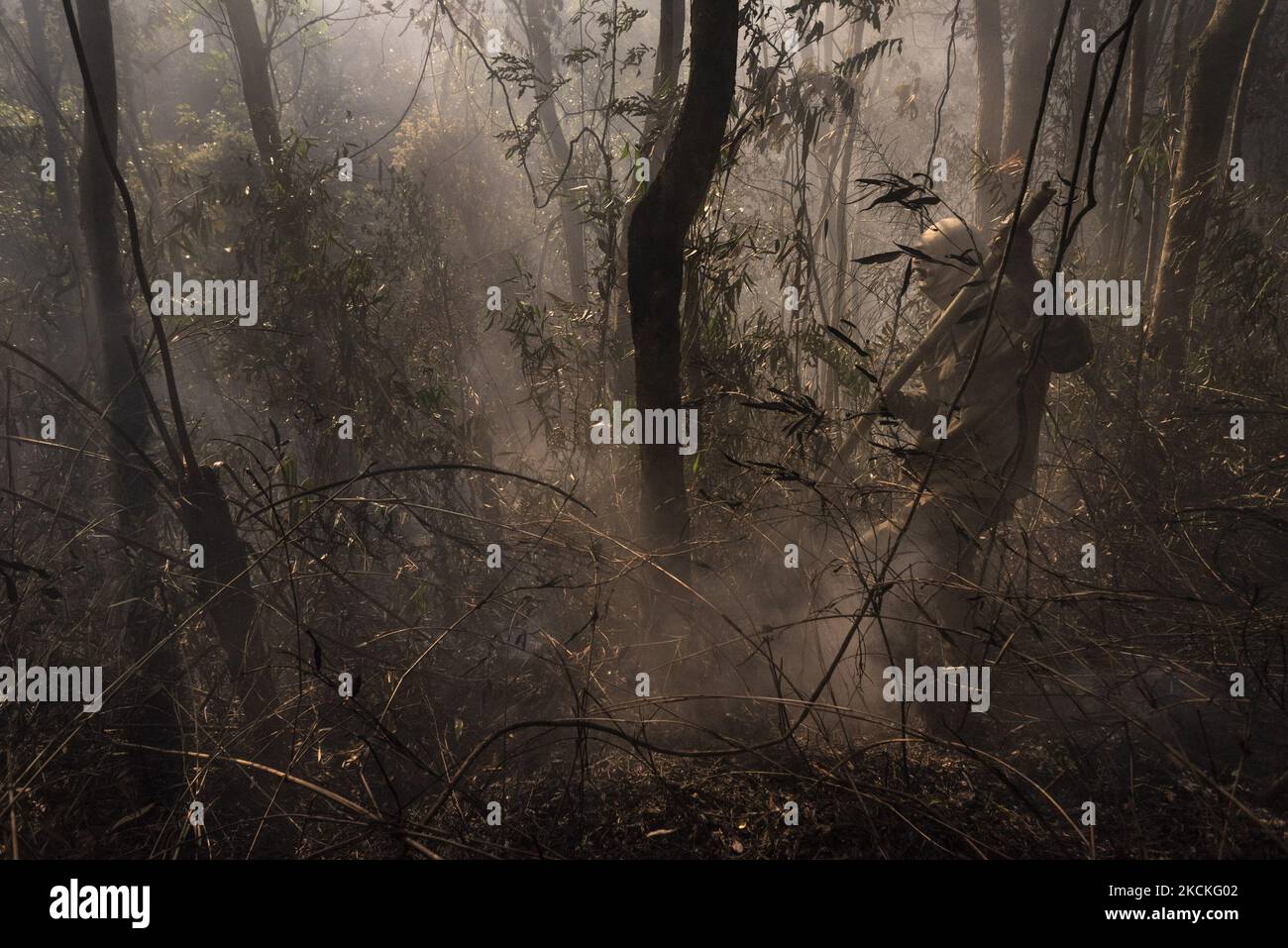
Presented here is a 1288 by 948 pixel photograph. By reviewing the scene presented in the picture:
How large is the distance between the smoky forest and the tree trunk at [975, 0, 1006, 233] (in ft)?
6.43

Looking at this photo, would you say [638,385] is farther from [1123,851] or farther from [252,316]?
[252,316]

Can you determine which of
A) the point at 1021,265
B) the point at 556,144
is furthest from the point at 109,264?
the point at 556,144

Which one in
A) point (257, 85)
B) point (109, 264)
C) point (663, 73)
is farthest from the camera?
point (257, 85)

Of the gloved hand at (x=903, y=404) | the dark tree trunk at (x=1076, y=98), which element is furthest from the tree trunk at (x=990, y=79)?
the gloved hand at (x=903, y=404)

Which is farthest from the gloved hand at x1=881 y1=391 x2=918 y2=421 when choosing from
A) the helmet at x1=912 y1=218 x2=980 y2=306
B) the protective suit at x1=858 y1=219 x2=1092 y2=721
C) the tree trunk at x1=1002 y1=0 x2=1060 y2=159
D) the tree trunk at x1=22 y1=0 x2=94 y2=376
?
the tree trunk at x1=1002 y1=0 x2=1060 y2=159

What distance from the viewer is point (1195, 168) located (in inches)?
155

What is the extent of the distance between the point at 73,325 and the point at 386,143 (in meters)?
6.72

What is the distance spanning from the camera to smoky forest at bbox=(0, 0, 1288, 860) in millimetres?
1977

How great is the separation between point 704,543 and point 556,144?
Answer: 8.13 meters

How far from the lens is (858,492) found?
7.30 ft

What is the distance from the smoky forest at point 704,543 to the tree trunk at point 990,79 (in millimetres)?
1961

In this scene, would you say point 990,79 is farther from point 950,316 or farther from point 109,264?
point 109,264

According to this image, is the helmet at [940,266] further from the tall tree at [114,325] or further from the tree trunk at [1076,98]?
the tree trunk at [1076,98]

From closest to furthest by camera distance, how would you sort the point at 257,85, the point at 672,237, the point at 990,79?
the point at 672,237
the point at 257,85
the point at 990,79
